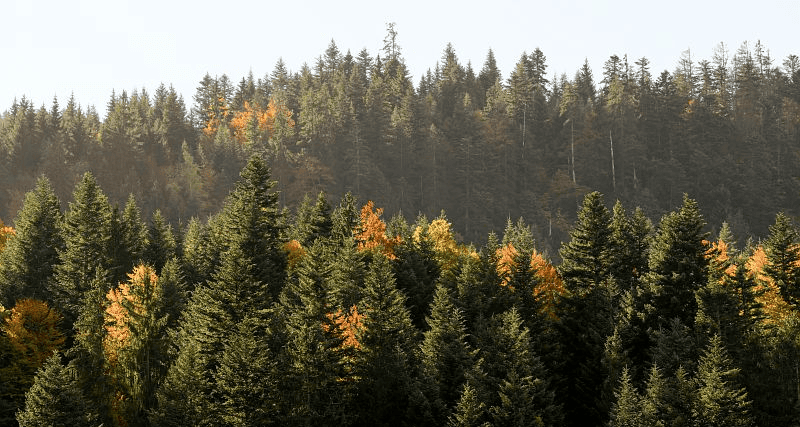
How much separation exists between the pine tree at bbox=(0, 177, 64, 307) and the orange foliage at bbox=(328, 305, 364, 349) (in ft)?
90.7

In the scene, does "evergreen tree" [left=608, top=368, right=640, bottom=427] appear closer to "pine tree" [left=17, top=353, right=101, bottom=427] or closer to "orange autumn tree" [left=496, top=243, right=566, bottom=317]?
"orange autumn tree" [left=496, top=243, right=566, bottom=317]

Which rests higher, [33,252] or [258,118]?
[258,118]

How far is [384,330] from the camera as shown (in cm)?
5228

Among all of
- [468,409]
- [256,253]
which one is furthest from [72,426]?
[468,409]

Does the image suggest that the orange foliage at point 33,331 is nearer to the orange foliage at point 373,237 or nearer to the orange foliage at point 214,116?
the orange foliage at point 373,237

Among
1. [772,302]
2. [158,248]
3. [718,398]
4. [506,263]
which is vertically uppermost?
[158,248]

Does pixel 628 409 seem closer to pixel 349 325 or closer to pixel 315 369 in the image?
pixel 349 325

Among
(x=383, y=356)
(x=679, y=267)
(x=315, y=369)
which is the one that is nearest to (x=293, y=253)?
(x=383, y=356)

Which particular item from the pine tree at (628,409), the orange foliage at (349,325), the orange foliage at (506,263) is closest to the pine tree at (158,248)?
the orange foliage at (349,325)

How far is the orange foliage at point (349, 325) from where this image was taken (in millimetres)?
52281

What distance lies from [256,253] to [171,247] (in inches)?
740

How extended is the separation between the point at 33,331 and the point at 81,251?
29.7ft

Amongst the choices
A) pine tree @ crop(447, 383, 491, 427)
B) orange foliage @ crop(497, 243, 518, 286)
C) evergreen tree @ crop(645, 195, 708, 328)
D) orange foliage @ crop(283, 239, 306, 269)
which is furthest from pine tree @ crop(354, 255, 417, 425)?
evergreen tree @ crop(645, 195, 708, 328)

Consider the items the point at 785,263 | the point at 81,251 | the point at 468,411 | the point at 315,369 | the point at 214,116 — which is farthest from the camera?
the point at 214,116
